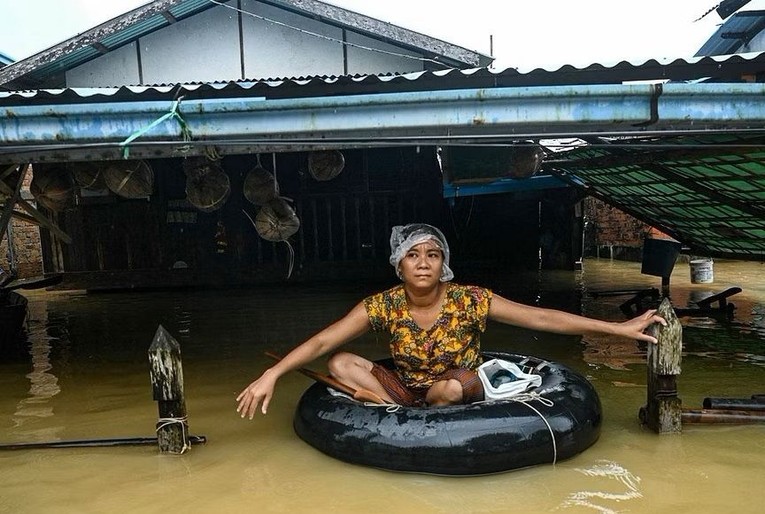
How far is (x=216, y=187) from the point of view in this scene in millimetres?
6477

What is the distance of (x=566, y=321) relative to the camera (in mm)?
3830

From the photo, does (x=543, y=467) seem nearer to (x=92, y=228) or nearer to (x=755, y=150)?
(x=755, y=150)

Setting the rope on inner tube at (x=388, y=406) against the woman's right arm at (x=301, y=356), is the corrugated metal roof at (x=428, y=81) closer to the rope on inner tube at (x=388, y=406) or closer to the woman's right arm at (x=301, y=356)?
the woman's right arm at (x=301, y=356)

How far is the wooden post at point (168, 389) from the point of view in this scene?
3.66 meters

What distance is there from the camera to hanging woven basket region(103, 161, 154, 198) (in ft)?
18.8

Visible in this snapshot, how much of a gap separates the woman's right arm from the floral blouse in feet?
0.40

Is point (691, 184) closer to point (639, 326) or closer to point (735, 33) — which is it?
point (639, 326)

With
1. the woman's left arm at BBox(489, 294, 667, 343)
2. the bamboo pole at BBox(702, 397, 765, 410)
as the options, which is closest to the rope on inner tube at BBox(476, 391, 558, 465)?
the woman's left arm at BBox(489, 294, 667, 343)

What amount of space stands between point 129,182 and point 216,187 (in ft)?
3.21

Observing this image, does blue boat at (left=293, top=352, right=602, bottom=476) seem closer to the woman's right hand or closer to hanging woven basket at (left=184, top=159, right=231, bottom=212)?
the woman's right hand

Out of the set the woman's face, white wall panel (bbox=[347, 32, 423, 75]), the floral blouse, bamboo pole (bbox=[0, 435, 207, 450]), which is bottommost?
bamboo pole (bbox=[0, 435, 207, 450])

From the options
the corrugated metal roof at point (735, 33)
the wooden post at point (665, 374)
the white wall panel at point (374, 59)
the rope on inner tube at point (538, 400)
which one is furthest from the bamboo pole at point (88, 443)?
the corrugated metal roof at point (735, 33)

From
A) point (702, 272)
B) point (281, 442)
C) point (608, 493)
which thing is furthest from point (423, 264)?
point (702, 272)

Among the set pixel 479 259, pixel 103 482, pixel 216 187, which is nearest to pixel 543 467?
pixel 103 482
